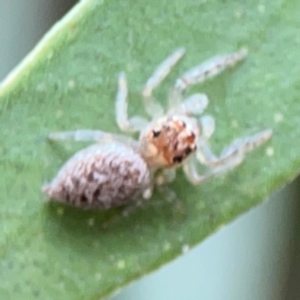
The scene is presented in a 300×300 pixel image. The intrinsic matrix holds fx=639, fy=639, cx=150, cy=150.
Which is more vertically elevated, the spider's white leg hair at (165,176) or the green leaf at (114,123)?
the green leaf at (114,123)

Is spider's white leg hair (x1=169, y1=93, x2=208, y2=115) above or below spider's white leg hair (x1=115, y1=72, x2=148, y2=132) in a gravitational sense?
below

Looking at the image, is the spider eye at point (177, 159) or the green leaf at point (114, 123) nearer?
the green leaf at point (114, 123)

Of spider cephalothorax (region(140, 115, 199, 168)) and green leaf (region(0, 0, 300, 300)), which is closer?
green leaf (region(0, 0, 300, 300))

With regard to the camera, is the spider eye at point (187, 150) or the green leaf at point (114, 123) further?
the spider eye at point (187, 150)

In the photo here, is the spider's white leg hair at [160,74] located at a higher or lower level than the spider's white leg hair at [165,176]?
higher

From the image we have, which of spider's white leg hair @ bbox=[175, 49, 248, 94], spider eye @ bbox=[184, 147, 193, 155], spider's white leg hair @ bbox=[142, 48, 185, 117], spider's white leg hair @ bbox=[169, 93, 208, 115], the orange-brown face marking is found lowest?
spider eye @ bbox=[184, 147, 193, 155]

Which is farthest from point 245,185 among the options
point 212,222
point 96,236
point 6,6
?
point 6,6

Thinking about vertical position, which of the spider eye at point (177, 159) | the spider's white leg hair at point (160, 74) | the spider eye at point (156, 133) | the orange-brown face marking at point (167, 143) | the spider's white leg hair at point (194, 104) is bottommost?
the spider eye at point (177, 159)

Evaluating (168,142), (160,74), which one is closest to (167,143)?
(168,142)

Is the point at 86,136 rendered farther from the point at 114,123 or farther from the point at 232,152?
the point at 232,152
